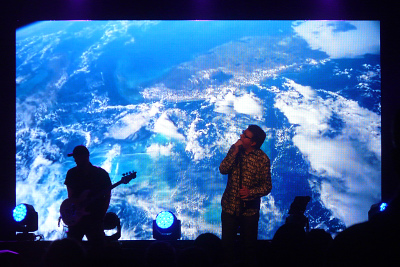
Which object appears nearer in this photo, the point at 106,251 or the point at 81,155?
the point at 106,251

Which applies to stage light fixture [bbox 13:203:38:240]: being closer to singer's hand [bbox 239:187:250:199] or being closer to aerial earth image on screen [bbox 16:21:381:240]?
aerial earth image on screen [bbox 16:21:381:240]

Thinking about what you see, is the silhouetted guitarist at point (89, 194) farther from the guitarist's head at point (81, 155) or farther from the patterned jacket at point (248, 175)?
the patterned jacket at point (248, 175)

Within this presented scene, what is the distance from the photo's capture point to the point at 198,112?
5.93 m

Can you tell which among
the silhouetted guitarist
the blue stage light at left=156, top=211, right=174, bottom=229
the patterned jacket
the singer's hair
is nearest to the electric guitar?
the silhouetted guitarist

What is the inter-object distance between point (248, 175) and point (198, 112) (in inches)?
76.1

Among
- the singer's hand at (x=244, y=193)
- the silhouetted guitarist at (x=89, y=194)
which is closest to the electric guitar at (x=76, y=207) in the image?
the silhouetted guitarist at (x=89, y=194)

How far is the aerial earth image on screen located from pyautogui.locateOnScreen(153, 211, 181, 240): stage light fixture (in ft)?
1.62

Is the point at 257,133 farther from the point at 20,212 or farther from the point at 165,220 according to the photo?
the point at 20,212

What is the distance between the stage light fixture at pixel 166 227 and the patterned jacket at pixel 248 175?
117cm

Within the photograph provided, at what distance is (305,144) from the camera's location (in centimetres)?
583

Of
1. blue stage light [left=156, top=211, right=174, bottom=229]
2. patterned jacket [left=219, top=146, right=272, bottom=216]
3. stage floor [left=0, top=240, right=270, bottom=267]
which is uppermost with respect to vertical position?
patterned jacket [left=219, top=146, right=272, bottom=216]

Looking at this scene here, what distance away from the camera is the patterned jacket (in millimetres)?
4160

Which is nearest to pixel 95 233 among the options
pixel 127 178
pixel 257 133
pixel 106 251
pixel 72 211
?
pixel 72 211
